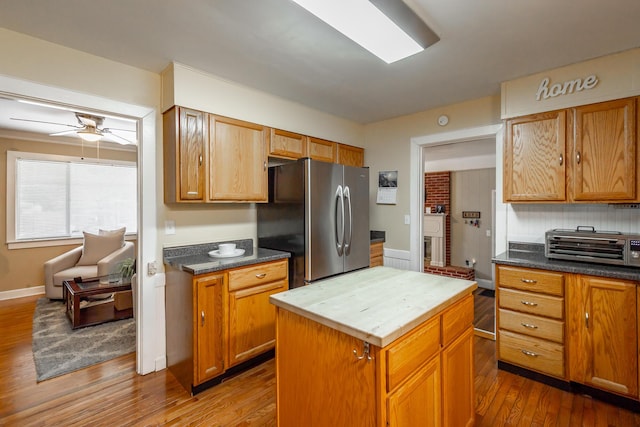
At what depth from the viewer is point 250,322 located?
7.95 feet

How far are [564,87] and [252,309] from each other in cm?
309

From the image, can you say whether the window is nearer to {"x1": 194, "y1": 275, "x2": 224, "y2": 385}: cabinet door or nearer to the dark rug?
{"x1": 194, "y1": 275, "x2": 224, "y2": 385}: cabinet door

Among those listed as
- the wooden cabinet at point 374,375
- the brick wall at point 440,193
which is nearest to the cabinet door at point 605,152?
the wooden cabinet at point 374,375

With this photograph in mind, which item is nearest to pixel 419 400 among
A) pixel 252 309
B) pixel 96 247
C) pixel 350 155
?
pixel 252 309

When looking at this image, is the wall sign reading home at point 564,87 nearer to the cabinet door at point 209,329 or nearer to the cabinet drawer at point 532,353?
the cabinet drawer at point 532,353

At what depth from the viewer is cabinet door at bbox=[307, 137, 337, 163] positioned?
3.35 m

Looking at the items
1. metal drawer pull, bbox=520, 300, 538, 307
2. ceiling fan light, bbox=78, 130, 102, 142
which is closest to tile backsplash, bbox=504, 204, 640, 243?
metal drawer pull, bbox=520, 300, 538, 307

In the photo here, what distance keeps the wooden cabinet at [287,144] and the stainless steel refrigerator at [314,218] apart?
186 millimetres

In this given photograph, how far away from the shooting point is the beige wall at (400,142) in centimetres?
312

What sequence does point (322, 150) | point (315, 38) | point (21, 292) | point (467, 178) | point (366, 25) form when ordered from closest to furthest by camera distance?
point (366, 25), point (315, 38), point (322, 150), point (21, 292), point (467, 178)

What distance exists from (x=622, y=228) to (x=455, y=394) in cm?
205

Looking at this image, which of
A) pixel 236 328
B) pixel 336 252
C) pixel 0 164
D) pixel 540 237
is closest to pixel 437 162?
pixel 540 237

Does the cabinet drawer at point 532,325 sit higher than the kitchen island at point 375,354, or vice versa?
the kitchen island at point 375,354

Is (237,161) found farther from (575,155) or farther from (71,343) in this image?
(575,155)
